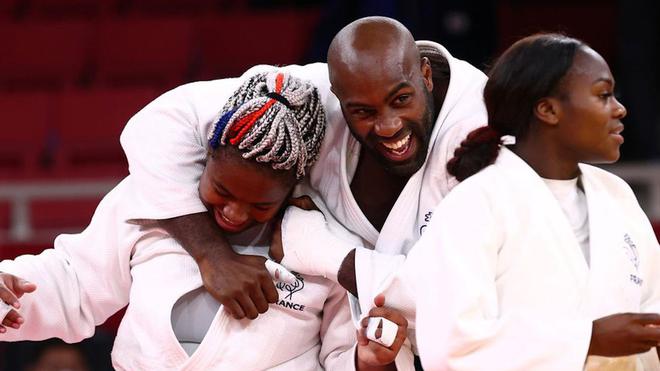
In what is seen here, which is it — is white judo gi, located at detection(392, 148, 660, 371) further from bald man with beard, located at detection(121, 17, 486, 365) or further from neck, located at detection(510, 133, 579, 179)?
bald man with beard, located at detection(121, 17, 486, 365)

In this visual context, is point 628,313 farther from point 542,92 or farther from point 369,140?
point 369,140

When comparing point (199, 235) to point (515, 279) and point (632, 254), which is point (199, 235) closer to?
point (515, 279)

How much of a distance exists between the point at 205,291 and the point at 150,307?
0.14m

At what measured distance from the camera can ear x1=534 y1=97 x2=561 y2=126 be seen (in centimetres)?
197

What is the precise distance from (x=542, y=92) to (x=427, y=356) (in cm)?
52

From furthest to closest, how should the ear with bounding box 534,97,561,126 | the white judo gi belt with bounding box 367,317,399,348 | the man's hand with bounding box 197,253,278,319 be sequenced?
the man's hand with bounding box 197,253,278,319 < the white judo gi belt with bounding box 367,317,399,348 < the ear with bounding box 534,97,561,126

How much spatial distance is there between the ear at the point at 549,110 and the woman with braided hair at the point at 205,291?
1.85 ft

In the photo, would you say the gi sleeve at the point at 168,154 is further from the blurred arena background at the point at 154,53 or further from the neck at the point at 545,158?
the blurred arena background at the point at 154,53

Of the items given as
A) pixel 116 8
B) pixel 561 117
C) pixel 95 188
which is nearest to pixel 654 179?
pixel 95 188

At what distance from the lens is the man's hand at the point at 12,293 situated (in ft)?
7.59

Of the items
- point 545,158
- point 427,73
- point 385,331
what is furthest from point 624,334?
point 427,73

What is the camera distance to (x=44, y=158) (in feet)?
18.8

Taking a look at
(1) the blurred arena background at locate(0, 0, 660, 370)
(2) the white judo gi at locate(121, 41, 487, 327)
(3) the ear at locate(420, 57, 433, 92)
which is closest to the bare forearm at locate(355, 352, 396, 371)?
(2) the white judo gi at locate(121, 41, 487, 327)

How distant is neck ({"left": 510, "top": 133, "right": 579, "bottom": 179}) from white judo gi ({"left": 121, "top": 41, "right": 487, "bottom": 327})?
28 cm
